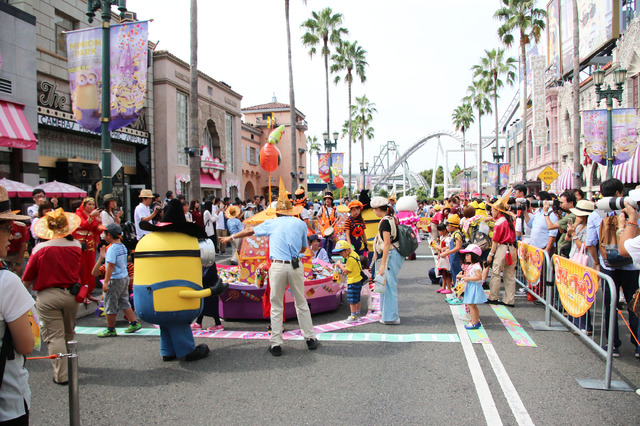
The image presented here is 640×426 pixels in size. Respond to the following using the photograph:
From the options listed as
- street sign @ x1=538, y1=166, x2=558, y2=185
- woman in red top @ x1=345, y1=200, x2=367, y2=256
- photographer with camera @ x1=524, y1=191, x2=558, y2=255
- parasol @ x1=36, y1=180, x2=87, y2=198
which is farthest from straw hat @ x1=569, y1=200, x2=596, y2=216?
parasol @ x1=36, y1=180, x2=87, y2=198

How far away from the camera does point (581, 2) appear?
3117 cm

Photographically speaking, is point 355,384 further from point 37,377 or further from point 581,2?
point 581,2

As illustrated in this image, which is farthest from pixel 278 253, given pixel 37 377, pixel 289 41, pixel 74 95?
pixel 289 41

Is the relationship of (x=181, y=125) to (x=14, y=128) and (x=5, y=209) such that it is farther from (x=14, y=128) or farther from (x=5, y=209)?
(x=5, y=209)

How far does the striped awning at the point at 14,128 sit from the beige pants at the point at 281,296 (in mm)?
11251

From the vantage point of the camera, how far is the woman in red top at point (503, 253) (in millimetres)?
7875

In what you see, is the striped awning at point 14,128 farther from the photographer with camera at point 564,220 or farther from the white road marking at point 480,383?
the photographer with camera at point 564,220

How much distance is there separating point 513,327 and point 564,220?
2.85 m

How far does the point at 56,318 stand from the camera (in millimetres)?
4656

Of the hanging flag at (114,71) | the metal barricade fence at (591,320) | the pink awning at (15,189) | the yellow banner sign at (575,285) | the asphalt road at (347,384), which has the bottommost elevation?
the asphalt road at (347,384)

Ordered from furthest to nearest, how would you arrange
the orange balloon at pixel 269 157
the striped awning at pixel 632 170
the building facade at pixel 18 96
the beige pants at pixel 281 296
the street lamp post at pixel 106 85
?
1. the striped awning at pixel 632 170
2. the building facade at pixel 18 96
3. the orange balloon at pixel 269 157
4. the street lamp post at pixel 106 85
5. the beige pants at pixel 281 296

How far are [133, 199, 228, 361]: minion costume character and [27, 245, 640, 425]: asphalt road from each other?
35 centimetres

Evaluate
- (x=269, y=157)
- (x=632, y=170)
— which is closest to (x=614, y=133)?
(x=632, y=170)

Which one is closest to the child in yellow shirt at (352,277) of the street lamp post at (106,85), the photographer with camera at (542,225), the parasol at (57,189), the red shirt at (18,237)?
the photographer with camera at (542,225)
